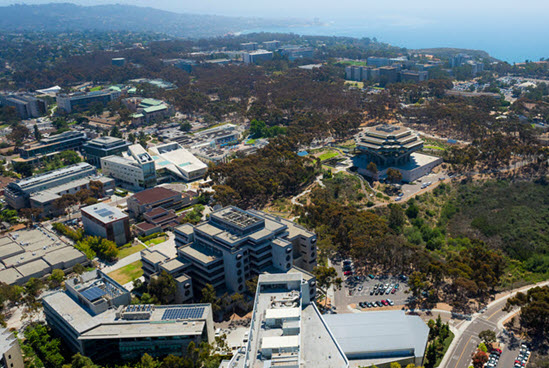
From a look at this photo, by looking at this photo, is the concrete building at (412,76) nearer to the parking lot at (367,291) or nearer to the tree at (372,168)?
the tree at (372,168)

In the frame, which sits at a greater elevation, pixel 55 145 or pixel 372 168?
pixel 55 145

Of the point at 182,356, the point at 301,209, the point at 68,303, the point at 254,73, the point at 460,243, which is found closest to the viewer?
the point at 182,356

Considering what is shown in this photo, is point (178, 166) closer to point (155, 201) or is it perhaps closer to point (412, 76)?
point (155, 201)

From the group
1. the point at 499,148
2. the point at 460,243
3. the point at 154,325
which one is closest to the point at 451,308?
the point at 460,243

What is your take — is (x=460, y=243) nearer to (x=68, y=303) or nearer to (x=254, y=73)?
(x=68, y=303)

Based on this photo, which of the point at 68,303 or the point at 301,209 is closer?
the point at 68,303

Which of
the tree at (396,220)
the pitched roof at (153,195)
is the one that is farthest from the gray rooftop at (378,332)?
the pitched roof at (153,195)

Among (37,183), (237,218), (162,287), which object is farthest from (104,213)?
(237,218)
